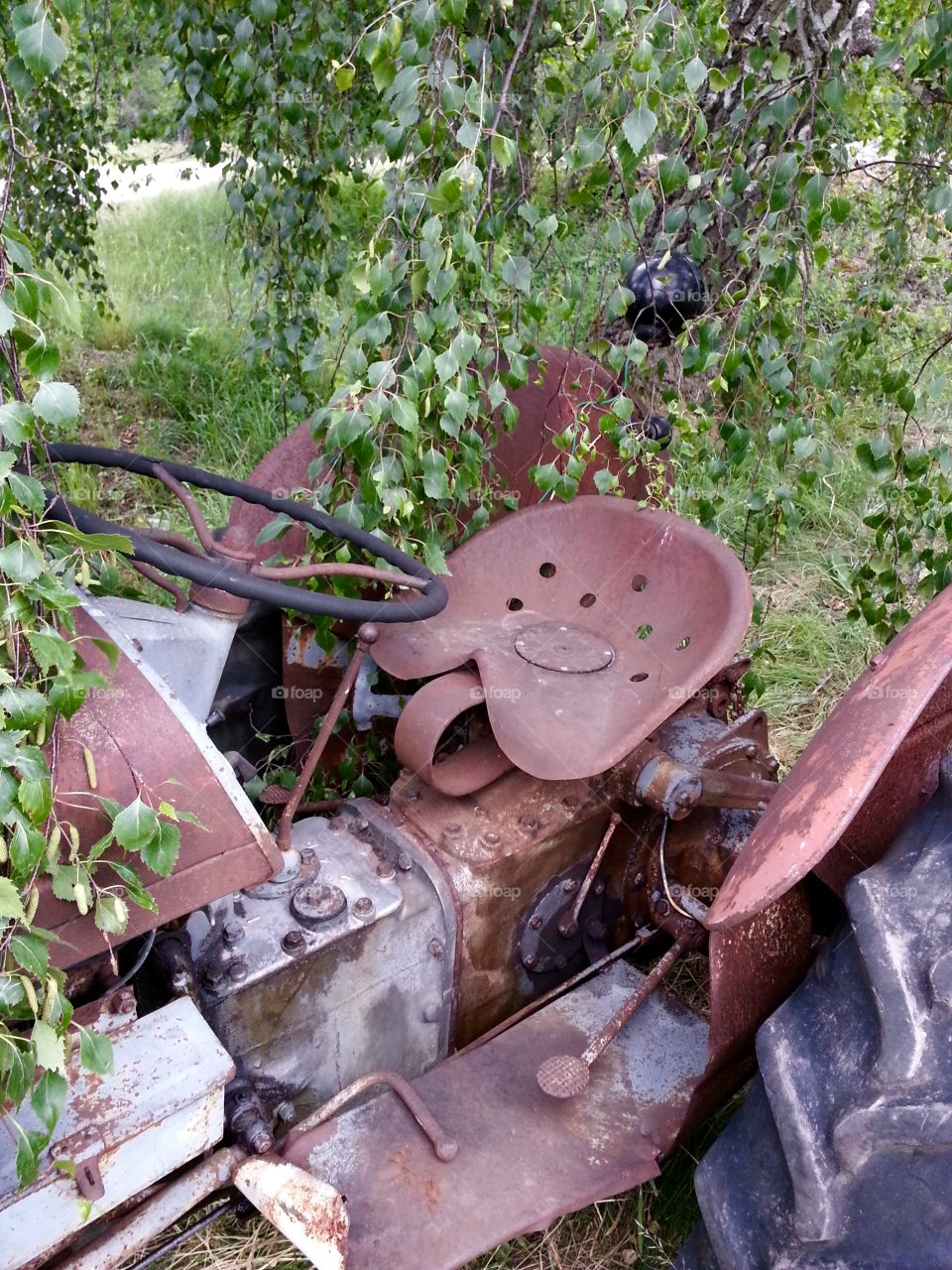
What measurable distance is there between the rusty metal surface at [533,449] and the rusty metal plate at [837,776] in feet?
2.34

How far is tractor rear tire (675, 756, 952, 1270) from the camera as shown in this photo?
3.32 ft

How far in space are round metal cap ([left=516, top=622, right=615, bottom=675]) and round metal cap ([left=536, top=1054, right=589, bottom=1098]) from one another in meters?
0.55

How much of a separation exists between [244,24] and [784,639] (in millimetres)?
2141

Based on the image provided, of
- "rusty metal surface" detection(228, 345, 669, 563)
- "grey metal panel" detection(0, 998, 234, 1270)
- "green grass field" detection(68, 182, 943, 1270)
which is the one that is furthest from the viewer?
"rusty metal surface" detection(228, 345, 669, 563)

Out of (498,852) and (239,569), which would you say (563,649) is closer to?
(498,852)

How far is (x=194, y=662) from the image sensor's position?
147 centimetres

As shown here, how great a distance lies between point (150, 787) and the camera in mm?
1150

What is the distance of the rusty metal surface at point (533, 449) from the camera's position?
1.85 meters

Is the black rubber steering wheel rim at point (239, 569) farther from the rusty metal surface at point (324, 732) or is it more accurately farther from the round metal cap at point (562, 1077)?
the round metal cap at point (562, 1077)

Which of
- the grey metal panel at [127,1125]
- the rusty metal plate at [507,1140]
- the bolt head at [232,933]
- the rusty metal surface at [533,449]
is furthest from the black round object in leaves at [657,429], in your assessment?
the grey metal panel at [127,1125]

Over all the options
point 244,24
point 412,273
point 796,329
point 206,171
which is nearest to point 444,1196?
point 412,273

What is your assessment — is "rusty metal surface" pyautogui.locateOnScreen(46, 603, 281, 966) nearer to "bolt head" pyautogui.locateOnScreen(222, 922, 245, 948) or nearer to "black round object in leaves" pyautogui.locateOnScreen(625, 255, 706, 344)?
"bolt head" pyautogui.locateOnScreen(222, 922, 245, 948)

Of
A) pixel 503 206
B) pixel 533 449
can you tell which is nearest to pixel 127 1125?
pixel 533 449

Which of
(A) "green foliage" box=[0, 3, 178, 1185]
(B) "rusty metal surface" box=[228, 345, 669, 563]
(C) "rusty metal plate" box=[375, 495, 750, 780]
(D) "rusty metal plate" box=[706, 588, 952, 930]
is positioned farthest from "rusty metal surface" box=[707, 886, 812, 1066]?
(B) "rusty metal surface" box=[228, 345, 669, 563]
